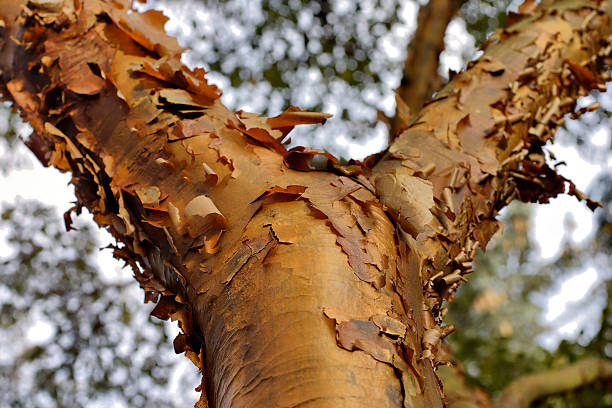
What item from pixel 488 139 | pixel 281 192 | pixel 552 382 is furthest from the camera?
pixel 552 382

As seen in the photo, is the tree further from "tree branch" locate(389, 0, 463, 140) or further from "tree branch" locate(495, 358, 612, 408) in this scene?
"tree branch" locate(495, 358, 612, 408)

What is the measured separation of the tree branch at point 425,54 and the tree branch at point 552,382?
1146mm

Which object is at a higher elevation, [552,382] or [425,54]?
[425,54]

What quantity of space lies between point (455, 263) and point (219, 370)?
1.23 ft

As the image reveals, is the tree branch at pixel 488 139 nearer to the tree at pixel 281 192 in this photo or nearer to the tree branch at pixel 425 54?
the tree at pixel 281 192

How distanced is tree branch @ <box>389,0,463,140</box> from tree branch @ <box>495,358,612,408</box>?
3.76 feet

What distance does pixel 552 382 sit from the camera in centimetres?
207

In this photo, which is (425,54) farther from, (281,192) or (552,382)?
(281,192)

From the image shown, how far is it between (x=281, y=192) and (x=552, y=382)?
186 centimetres

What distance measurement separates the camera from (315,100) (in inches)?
120

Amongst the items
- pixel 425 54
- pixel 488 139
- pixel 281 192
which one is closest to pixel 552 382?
pixel 425 54

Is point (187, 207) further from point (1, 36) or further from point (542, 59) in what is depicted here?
point (542, 59)

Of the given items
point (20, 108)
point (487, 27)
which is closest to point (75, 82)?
point (20, 108)

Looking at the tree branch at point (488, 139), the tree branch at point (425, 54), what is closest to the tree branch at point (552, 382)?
the tree branch at point (425, 54)
